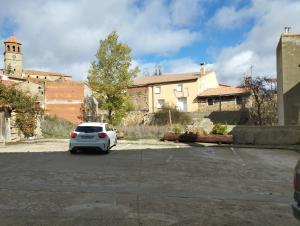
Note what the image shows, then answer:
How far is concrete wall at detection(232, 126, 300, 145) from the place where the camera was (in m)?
22.7

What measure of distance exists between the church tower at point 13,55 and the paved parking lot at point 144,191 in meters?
87.6

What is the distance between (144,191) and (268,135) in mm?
15298

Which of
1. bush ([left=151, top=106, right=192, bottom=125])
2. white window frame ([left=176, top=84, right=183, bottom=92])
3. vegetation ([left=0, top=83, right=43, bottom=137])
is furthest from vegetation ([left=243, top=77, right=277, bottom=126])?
vegetation ([left=0, top=83, right=43, bottom=137])

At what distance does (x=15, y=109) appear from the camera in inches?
1047

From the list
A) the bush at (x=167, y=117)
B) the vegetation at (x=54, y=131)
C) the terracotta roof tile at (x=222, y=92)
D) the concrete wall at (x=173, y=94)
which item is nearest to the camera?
the vegetation at (x=54, y=131)

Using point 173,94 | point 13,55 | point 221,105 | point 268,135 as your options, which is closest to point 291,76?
point 268,135

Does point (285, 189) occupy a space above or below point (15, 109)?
below

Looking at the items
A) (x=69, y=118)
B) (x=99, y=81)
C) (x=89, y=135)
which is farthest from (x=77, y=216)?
(x=69, y=118)

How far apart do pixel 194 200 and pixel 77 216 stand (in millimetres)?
2834

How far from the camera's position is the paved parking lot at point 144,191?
748 centimetres

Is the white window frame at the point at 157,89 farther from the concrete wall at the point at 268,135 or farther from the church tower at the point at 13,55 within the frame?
the church tower at the point at 13,55

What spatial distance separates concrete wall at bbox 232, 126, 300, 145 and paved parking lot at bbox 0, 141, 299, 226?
556 cm

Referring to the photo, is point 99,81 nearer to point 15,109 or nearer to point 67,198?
point 15,109

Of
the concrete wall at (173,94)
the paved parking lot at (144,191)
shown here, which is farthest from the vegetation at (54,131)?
the concrete wall at (173,94)
